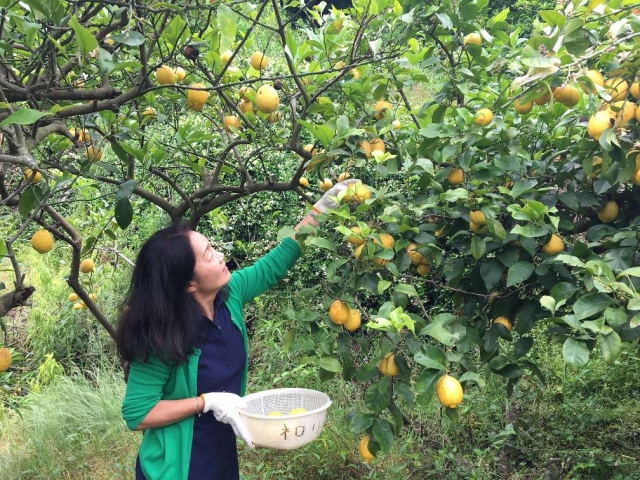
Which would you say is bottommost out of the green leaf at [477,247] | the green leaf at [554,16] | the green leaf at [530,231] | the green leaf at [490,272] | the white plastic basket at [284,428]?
the white plastic basket at [284,428]

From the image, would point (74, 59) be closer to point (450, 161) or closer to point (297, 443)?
point (450, 161)

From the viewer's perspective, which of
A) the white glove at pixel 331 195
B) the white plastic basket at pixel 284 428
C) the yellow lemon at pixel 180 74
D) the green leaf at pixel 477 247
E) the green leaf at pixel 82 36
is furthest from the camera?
the yellow lemon at pixel 180 74

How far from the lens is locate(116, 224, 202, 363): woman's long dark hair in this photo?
175 centimetres

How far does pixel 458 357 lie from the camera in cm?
129

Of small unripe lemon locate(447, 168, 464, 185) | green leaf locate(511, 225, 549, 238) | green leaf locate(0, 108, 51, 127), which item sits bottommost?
green leaf locate(511, 225, 549, 238)

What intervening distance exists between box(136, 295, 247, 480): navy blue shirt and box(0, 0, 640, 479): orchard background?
244 millimetres

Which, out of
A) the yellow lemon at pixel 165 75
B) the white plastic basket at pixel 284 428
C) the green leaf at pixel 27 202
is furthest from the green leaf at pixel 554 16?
the green leaf at pixel 27 202

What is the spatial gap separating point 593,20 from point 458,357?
0.87 meters

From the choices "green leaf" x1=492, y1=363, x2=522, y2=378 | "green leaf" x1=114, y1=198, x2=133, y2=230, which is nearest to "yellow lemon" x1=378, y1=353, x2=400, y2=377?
"green leaf" x1=492, y1=363, x2=522, y2=378

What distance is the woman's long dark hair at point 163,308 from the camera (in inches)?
68.8

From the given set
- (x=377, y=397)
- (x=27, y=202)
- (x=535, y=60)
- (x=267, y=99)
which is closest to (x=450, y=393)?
(x=377, y=397)

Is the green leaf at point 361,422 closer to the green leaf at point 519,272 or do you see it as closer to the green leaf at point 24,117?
the green leaf at point 519,272

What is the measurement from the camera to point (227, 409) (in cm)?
174

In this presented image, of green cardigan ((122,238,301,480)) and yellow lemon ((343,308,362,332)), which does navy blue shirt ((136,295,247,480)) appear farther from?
yellow lemon ((343,308,362,332))
